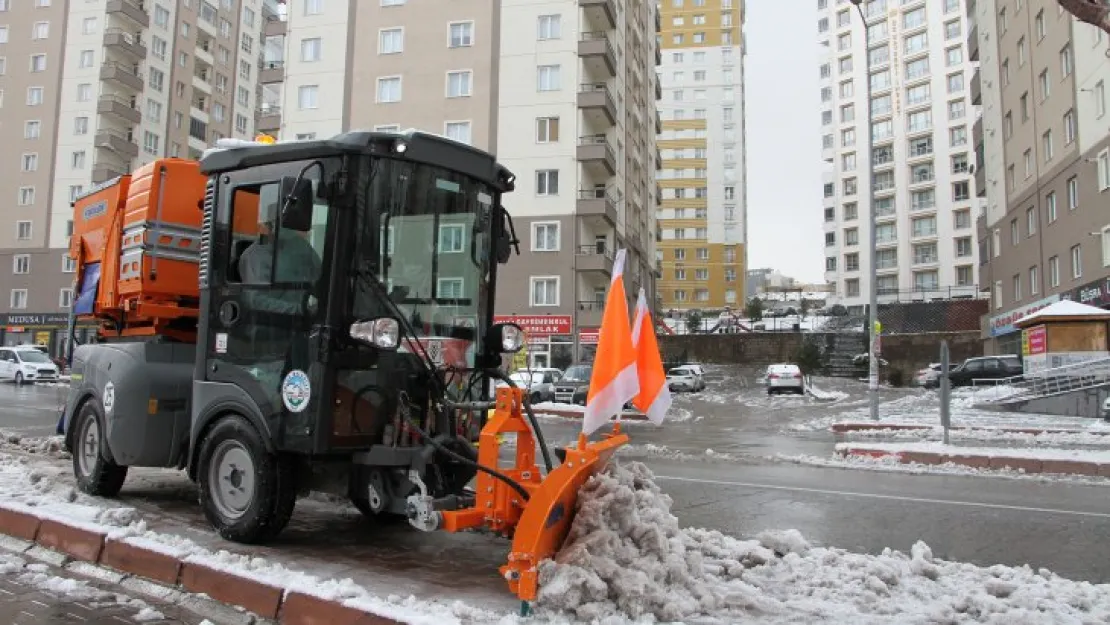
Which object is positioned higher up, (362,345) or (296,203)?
(296,203)

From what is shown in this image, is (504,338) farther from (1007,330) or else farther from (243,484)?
(1007,330)

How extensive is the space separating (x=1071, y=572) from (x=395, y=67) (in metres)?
42.6

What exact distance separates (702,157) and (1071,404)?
8153 cm

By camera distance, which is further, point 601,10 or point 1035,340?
point 601,10

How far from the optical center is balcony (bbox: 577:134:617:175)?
134ft

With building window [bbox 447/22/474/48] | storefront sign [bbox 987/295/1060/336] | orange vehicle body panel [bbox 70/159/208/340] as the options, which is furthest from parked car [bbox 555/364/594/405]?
orange vehicle body panel [bbox 70/159/208/340]

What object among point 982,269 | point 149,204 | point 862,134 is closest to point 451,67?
point 982,269

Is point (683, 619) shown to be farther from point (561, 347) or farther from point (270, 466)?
point (561, 347)

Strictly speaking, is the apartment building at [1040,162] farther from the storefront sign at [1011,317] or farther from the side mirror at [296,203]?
the side mirror at [296,203]

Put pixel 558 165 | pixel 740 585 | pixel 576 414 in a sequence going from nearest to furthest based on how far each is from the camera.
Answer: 1. pixel 740 585
2. pixel 576 414
3. pixel 558 165

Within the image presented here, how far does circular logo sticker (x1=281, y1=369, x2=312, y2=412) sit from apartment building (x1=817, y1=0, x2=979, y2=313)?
243 ft

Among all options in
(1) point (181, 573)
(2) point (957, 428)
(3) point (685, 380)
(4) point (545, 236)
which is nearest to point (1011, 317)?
(3) point (685, 380)

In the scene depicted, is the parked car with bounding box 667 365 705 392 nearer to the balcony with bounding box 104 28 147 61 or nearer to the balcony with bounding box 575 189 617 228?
the balcony with bounding box 575 189 617 228

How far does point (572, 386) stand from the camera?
30.3m
